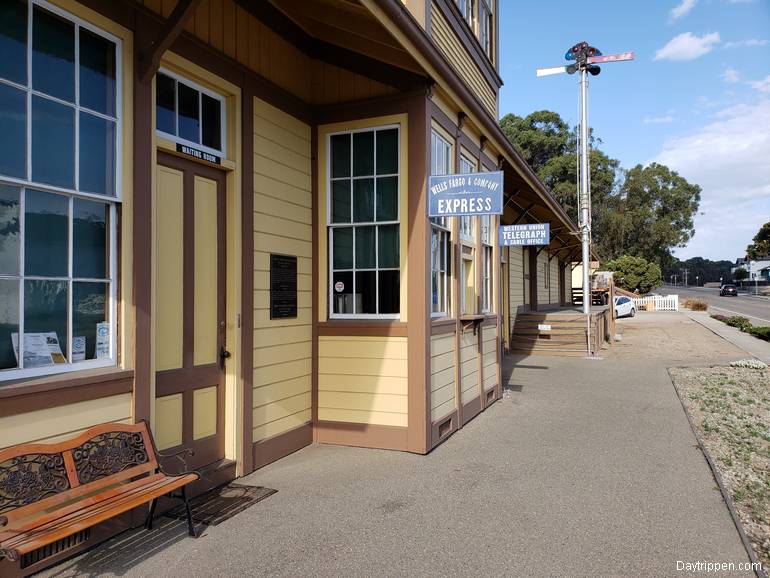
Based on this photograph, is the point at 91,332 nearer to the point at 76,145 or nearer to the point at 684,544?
the point at 76,145

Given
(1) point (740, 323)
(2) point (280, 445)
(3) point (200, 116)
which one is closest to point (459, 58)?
(3) point (200, 116)

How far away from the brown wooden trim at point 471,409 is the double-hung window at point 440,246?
1.40m

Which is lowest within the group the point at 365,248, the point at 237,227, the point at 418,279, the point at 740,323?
the point at 740,323

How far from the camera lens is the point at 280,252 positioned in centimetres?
546

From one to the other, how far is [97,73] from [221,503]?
3247 millimetres

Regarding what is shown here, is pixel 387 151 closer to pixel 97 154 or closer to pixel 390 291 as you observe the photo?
pixel 390 291

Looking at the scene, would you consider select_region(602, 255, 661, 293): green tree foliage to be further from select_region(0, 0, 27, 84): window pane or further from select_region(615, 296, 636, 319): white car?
select_region(0, 0, 27, 84): window pane

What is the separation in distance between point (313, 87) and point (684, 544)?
5.50 meters

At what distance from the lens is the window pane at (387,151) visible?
19.4 feet

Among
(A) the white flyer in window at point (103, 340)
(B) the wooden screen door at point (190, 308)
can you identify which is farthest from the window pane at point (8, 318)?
(B) the wooden screen door at point (190, 308)

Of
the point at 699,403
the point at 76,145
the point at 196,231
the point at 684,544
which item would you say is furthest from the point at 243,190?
the point at 699,403

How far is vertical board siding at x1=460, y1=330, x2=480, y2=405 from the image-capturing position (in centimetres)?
703

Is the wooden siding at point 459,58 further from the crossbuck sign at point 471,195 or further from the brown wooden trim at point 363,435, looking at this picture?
the brown wooden trim at point 363,435

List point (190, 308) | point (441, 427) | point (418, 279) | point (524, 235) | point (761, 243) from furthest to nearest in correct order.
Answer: point (761, 243) < point (524, 235) < point (441, 427) < point (418, 279) < point (190, 308)
